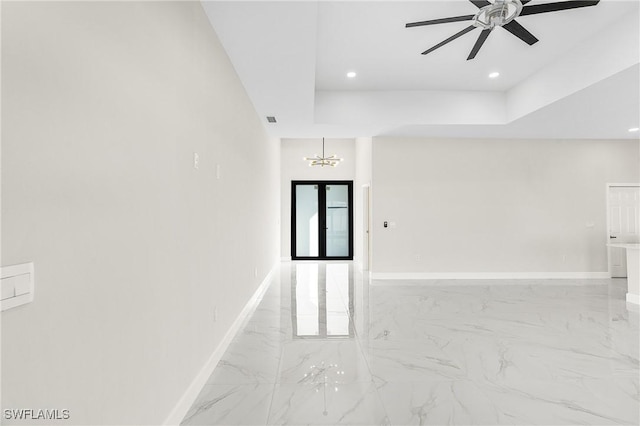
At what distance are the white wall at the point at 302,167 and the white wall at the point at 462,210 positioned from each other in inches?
124

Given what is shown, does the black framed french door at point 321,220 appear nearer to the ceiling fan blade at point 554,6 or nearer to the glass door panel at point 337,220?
the glass door panel at point 337,220

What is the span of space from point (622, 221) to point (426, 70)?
5.79 metres

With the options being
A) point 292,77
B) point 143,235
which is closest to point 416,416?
point 143,235

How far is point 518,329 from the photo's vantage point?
4.08m

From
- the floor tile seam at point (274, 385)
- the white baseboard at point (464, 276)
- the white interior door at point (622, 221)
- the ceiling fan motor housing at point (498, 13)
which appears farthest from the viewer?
the white interior door at point (622, 221)

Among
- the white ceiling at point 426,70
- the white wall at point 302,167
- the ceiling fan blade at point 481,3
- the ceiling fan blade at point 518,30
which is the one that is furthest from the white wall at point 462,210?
the ceiling fan blade at point 481,3

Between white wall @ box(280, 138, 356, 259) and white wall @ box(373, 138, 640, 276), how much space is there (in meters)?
3.16

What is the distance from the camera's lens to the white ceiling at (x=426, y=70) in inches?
132

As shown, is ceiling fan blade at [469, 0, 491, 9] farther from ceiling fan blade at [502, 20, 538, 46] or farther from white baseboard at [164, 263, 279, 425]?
white baseboard at [164, 263, 279, 425]

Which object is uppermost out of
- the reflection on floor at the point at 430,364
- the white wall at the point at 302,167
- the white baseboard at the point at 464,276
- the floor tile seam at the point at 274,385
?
the white wall at the point at 302,167

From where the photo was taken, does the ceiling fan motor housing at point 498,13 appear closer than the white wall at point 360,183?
Yes

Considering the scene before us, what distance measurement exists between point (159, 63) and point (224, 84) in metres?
1.54

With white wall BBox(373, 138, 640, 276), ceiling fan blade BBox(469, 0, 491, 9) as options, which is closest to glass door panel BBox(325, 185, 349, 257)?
white wall BBox(373, 138, 640, 276)

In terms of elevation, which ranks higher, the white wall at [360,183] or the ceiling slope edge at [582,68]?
the ceiling slope edge at [582,68]
